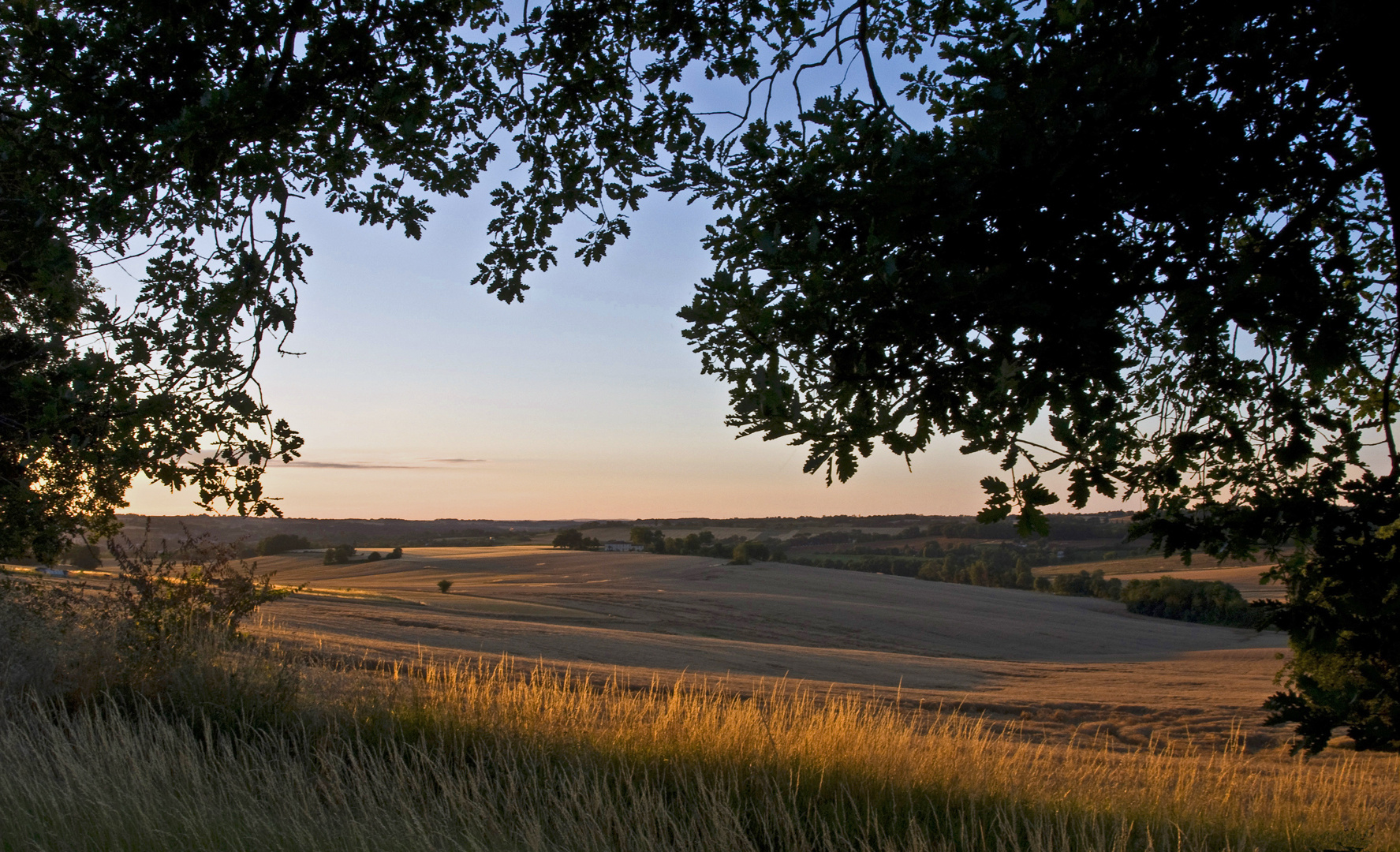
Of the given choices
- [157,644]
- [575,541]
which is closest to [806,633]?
[157,644]

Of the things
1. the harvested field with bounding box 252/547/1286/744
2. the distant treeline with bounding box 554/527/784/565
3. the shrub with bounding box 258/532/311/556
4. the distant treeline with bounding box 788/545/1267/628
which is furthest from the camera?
the distant treeline with bounding box 554/527/784/565

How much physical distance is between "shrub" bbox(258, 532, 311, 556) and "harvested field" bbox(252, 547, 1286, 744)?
2.44 metres

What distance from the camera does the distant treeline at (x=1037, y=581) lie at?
57528 mm

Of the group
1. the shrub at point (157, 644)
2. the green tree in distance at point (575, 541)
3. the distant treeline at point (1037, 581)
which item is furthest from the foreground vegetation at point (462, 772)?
the green tree in distance at point (575, 541)

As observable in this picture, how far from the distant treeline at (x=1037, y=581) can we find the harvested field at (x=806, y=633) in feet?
8.31

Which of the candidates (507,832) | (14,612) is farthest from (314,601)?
(507,832)

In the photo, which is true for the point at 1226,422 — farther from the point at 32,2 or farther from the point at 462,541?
the point at 462,541

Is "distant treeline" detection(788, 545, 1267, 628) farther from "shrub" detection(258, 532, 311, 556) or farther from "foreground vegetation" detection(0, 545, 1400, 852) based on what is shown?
"foreground vegetation" detection(0, 545, 1400, 852)

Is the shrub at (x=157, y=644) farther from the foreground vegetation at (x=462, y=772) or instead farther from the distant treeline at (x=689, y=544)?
the distant treeline at (x=689, y=544)

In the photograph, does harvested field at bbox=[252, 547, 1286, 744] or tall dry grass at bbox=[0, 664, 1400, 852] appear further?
harvested field at bbox=[252, 547, 1286, 744]

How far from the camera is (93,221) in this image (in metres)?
3.67

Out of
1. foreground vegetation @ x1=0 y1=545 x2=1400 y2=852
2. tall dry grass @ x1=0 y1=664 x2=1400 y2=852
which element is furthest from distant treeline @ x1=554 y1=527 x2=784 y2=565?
tall dry grass @ x1=0 y1=664 x2=1400 y2=852

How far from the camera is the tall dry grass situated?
507cm

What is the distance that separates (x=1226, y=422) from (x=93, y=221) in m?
5.02
